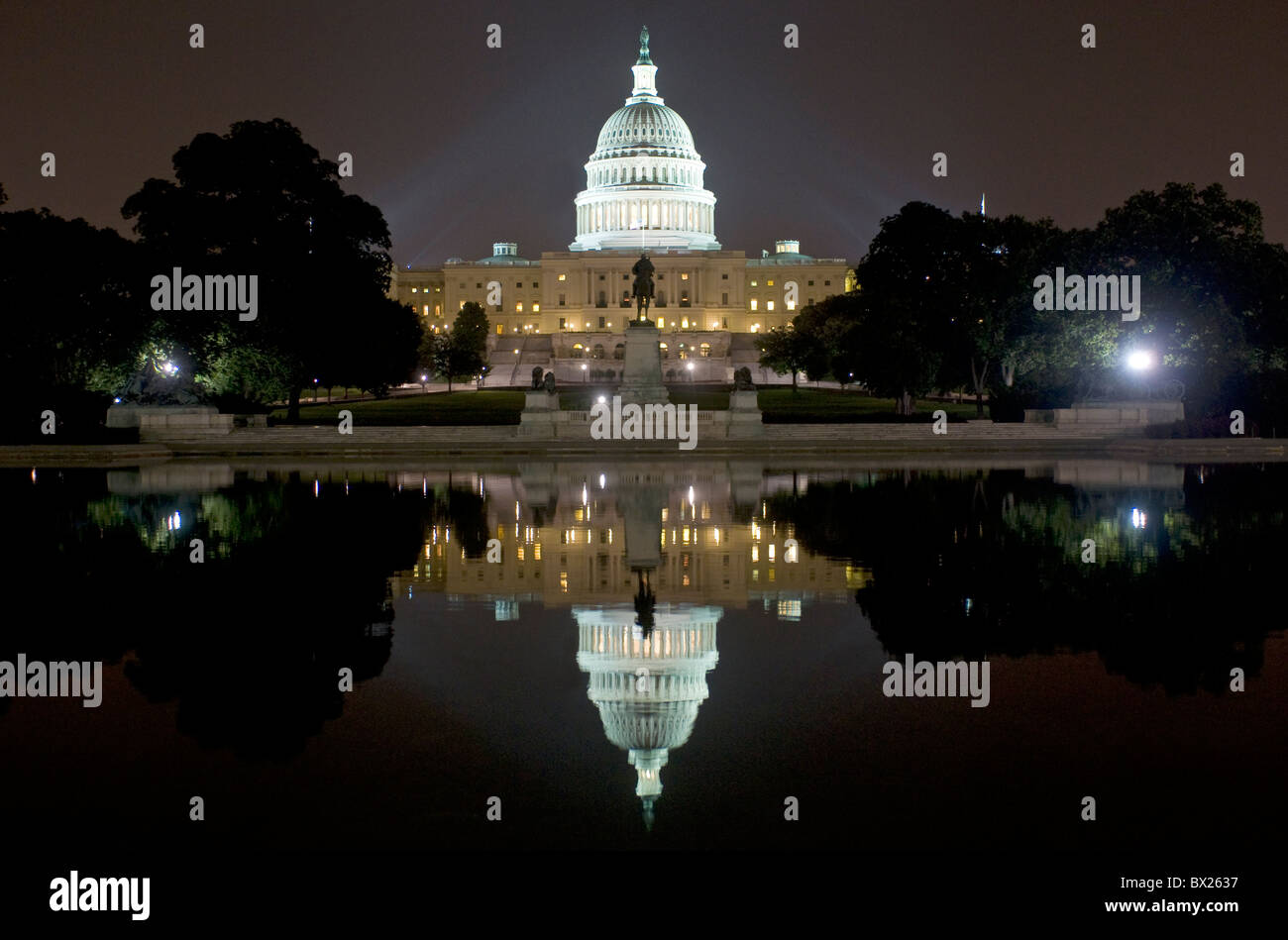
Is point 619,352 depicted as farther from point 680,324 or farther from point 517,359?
point 680,324

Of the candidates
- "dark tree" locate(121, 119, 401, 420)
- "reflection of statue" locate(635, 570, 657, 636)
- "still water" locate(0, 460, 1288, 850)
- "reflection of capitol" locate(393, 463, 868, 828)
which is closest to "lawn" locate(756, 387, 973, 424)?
"dark tree" locate(121, 119, 401, 420)

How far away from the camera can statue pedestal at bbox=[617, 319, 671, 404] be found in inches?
2005

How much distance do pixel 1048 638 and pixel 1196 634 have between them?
54.4 inches

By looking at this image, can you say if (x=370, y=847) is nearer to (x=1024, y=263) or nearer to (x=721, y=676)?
(x=721, y=676)

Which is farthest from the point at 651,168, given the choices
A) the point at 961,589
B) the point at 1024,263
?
the point at 961,589

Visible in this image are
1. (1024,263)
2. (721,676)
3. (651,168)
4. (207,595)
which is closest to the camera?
(721,676)

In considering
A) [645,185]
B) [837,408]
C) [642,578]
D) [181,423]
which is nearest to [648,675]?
[642,578]

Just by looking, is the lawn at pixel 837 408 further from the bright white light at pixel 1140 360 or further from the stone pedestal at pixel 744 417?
the bright white light at pixel 1140 360

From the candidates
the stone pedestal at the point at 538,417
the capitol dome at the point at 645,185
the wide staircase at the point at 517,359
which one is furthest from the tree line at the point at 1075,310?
the capitol dome at the point at 645,185

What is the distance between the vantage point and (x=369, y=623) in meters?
13.0

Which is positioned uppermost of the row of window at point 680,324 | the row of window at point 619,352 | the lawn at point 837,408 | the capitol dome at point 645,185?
the capitol dome at point 645,185

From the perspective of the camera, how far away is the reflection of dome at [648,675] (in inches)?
348

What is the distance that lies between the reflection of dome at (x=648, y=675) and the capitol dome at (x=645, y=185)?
160617mm
